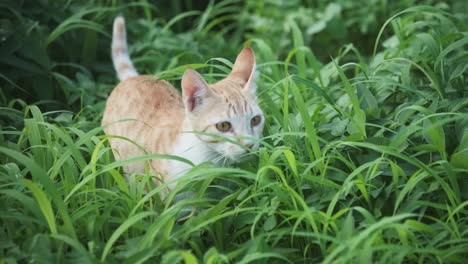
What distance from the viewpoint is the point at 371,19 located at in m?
6.15

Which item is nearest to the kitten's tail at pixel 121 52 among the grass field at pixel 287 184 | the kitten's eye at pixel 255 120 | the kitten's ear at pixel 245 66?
the grass field at pixel 287 184

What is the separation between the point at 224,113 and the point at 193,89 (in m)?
0.19

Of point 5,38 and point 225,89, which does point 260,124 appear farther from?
point 5,38

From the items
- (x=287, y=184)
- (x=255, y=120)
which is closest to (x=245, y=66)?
(x=255, y=120)

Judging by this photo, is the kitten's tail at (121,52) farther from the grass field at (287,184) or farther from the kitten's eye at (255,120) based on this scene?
the kitten's eye at (255,120)

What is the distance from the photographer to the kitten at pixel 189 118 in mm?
3354

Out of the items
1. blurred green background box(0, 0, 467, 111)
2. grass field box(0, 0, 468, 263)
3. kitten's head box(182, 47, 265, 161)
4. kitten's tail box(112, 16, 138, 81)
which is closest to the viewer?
grass field box(0, 0, 468, 263)

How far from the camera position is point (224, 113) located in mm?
3346

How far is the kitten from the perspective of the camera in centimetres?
335

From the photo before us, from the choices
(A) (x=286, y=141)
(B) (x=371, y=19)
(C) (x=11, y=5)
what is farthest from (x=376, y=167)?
(B) (x=371, y=19)

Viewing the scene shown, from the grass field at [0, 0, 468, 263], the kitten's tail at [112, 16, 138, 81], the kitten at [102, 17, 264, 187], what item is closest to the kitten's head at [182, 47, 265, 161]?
the kitten at [102, 17, 264, 187]

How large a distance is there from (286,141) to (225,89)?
1.31 feet

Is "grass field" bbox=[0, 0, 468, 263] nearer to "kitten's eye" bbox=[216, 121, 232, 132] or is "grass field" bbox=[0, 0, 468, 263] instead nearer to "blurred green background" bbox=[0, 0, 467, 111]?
"blurred green background" bbox=[0, 0, 467, 111]

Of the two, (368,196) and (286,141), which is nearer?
(368,196)
